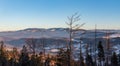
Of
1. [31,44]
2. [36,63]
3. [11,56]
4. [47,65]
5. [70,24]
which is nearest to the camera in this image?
[70,24]

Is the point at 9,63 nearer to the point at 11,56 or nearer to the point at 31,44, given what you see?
the point at 11,56

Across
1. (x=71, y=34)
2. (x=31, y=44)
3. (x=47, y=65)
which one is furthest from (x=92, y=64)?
(x=71, y=34)

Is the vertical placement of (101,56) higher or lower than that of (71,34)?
lower

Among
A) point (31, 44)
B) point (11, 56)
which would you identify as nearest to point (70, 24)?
point (31, 44)

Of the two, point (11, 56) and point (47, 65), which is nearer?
point (47, 65)

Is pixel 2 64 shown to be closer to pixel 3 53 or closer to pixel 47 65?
pixel 3 53

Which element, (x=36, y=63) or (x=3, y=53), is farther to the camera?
(x=3, y=53)

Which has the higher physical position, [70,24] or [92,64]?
[70,24]

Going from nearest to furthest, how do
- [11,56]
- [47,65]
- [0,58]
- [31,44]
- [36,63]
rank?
[31,44] < [36,63] < [47,65] < [0,58] < [11,56]

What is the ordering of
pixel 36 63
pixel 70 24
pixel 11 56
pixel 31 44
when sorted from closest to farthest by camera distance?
pixel 70 24
pixel 31 44
pixel 36 63
pixel 11 56
